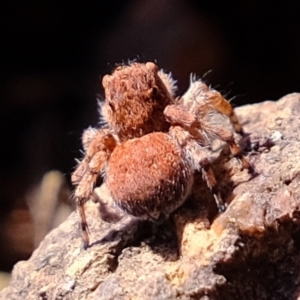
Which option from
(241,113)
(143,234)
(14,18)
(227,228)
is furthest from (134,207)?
(14,18)

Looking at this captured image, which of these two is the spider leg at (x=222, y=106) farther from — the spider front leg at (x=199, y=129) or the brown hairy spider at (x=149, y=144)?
the spider front leg at (x=199, y=129)

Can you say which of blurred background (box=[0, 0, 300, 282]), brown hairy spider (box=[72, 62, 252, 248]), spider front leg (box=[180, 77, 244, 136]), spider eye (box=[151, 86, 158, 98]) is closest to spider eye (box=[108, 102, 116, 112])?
brown hairy spider (box=[72, 62, 252, 248])

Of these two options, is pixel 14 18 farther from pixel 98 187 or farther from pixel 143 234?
pixel 143 234

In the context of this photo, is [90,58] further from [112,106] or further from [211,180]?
[211,180]

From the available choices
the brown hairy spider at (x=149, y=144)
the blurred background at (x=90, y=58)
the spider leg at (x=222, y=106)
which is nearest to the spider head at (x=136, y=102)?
the brown hairy spider at (x=149, y=144)

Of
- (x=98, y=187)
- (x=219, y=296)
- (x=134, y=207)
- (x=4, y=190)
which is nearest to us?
(x=219, y=296)

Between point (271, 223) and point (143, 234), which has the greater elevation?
point (143, 234)

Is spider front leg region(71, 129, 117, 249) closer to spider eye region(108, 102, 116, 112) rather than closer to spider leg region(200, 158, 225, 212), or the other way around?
spider eye region(108, 102, 116, 112)
